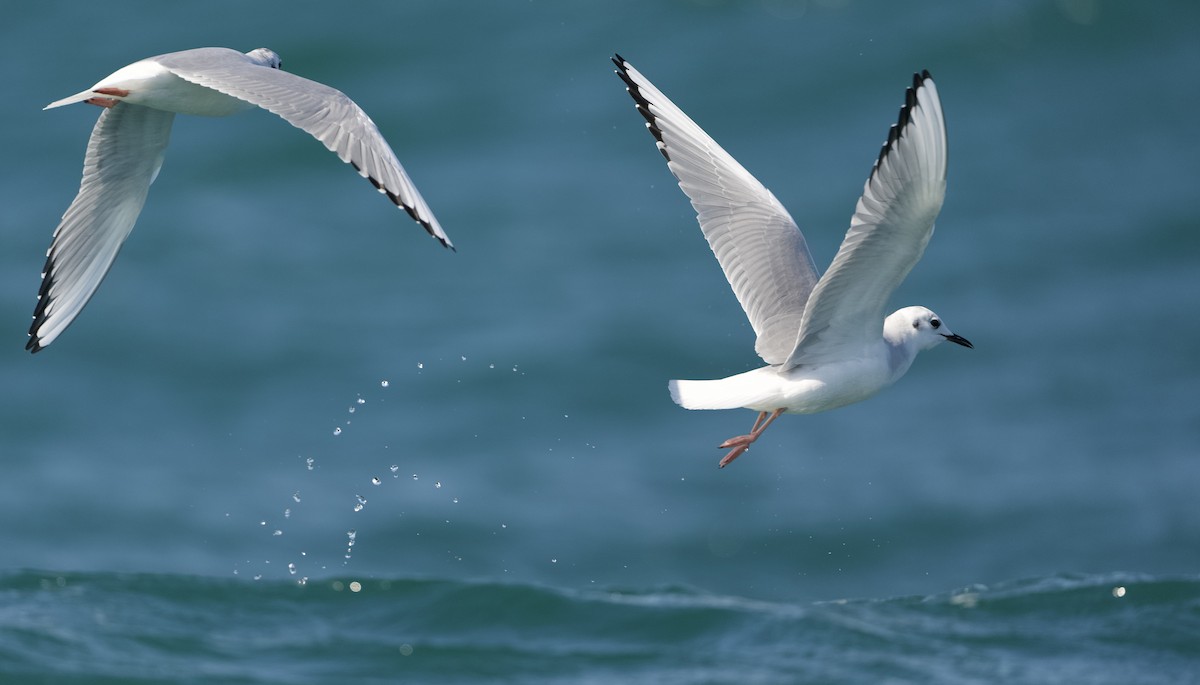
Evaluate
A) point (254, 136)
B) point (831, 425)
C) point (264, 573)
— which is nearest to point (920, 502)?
point (831, 425)

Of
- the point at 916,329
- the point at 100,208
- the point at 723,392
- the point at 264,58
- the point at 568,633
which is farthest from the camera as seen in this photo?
the point at 264,58

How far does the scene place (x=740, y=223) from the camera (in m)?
6.26

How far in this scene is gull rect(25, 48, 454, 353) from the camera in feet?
17.8

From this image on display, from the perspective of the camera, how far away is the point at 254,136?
11.0 metres

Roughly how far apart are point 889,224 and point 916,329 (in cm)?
108

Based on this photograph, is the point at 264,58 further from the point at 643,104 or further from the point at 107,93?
the point at 643,104

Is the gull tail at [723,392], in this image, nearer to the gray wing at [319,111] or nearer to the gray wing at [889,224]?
the gray wing at [889,224]

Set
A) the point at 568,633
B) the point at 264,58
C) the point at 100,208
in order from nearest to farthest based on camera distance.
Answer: the point at 100,208 → the point at 568,633 → the point at 264,58

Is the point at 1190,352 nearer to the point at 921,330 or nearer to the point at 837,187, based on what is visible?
the point at 837,187

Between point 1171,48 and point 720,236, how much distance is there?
21.2 feet

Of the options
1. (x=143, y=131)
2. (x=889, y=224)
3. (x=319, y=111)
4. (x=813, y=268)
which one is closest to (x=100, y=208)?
(x=143, y=131)

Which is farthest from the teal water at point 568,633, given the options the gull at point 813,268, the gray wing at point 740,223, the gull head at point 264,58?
the gull head at point 264,58

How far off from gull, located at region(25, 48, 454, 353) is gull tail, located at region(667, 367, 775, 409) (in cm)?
103

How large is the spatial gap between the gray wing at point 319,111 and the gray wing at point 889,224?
4.18 ft
